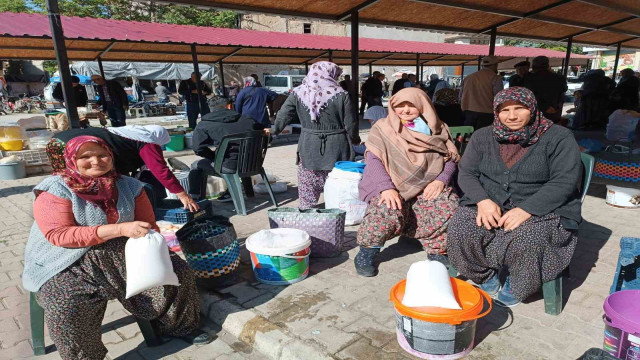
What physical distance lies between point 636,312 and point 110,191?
2.81 meters

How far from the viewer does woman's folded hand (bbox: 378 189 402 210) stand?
3.02m

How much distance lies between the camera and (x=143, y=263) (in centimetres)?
216

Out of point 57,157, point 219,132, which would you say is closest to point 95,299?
point 57,157

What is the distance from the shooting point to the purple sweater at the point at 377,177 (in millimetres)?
3121

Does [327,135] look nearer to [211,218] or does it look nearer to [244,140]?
[244,140]

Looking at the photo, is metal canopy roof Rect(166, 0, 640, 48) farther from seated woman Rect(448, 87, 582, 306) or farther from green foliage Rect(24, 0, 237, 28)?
green foliage Rect(24, 0, 237, 28)

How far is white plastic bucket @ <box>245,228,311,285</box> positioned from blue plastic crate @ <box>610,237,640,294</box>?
76.7 inches

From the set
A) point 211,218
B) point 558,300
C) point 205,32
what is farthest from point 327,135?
point 205,32

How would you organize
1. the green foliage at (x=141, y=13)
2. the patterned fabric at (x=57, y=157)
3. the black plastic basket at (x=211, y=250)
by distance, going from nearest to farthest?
the patterned fabric at (x=57, y=157), the black plastic basket at (x=211, y=250), the green foliage at (x=141, y=13)

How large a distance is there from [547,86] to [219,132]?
455 cm

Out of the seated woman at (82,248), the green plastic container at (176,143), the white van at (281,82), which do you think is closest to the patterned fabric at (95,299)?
the seated woman at (82,248)

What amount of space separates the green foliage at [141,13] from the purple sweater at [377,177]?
28.4 metres

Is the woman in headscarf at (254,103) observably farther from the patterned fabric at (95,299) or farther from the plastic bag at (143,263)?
the plastic bag at (143,263)

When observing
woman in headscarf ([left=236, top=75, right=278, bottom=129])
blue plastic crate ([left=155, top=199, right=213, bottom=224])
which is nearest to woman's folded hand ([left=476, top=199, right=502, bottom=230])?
blue plastic crate ([left=155, top=199, right=213, bottom=224])
